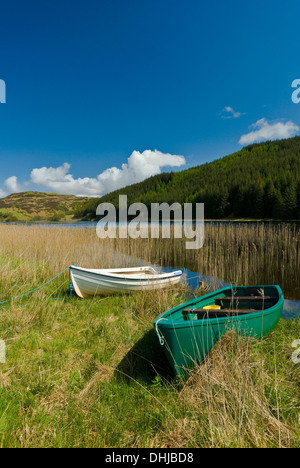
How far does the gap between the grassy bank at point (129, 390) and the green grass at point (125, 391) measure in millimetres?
12

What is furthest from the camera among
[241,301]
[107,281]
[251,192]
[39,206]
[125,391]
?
[39,206]

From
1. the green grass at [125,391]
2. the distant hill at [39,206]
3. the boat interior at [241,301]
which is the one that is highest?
the distant hill at [39,206]

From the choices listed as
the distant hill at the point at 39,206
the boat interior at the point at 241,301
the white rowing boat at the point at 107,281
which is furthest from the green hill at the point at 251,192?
the white rowing boat at the point at 107,281

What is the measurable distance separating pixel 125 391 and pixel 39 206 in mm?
128006

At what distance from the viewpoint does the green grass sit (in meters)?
2.19

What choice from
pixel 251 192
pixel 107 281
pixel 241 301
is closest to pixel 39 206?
pixel 251 192

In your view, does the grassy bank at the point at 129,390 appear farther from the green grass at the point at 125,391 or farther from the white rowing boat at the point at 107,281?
the white rowing boat at the point at 107,281

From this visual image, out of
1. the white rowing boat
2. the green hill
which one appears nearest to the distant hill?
the green hill

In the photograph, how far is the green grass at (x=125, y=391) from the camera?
219cm

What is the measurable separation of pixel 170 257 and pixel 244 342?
11.3 m

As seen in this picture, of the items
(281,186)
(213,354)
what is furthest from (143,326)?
(281,186)

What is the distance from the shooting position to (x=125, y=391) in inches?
121

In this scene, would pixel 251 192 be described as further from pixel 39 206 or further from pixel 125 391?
pixel 39 206
